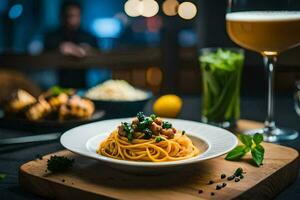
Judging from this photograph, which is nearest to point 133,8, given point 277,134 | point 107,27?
point 107,27

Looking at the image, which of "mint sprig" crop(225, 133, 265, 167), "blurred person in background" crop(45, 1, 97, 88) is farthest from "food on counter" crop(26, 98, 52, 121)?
"blurred person in background" crop(45, 1, 97, 88)

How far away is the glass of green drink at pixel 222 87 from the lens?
5.79 ft

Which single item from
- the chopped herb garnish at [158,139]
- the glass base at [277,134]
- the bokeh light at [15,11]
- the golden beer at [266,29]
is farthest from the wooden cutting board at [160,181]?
the bokeh light at [15,11]

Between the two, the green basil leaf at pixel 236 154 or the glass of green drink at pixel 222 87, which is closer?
the green basil leaf at pixel 236 154

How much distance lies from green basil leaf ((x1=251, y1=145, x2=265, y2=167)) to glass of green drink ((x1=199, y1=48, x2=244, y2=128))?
506 mm

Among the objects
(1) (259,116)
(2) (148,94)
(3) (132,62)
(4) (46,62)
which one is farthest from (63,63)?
(1) (259,116)

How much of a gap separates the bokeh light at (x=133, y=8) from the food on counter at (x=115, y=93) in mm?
10074

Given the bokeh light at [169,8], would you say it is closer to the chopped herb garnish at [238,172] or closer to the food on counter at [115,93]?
the food on counter at [115,93]

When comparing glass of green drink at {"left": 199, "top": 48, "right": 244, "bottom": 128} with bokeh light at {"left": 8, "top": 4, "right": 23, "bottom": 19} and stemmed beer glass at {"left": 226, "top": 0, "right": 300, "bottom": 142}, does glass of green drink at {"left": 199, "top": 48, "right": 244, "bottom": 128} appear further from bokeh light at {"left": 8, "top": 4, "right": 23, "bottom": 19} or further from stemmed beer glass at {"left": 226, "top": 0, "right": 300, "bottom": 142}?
bokeh light at {"left": 8, "top": 4, "right": 23, "bottom": 19}

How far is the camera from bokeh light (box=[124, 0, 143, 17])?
474 inches

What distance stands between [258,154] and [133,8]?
11409 mm

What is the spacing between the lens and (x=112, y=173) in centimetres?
115

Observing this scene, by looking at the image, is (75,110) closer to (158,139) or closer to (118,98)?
(118,98)

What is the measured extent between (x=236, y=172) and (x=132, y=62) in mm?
3024
